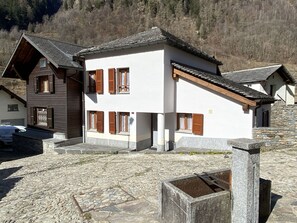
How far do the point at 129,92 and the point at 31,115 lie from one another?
911 cm

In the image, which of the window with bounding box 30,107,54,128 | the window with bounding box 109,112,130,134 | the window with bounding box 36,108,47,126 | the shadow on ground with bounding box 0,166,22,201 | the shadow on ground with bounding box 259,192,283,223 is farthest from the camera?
the window with bounding box 36,108,47,126

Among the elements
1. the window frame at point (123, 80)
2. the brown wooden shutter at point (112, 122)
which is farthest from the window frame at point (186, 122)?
the brown wooden shutter at point (112, 122)

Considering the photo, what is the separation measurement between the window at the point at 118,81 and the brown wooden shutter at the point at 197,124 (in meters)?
4.43

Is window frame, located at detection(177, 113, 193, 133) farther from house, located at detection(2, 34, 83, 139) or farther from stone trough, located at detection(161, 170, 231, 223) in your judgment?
stone trough, located at detection(161, 170, 231, 223)

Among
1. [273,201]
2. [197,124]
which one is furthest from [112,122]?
[273,201]

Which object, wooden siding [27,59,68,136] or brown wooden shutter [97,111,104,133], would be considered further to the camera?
wooden siding [27,59,68,136]

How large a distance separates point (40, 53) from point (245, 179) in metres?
16.7

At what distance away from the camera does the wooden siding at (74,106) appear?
16.0 meters

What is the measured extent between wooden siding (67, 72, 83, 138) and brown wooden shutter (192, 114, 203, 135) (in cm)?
→ 796

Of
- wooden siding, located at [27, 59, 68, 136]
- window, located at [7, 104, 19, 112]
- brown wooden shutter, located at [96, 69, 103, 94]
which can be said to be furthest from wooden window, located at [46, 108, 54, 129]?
window, located at [7, 104, 19, 112]

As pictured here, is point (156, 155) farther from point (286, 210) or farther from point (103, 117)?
point (286, 210)

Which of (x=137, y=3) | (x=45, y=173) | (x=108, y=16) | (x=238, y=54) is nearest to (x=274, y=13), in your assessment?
(x=238, y=54)

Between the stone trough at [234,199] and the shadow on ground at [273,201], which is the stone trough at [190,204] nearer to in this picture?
the stone trough at [234,199]

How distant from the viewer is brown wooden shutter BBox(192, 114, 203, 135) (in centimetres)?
1316
